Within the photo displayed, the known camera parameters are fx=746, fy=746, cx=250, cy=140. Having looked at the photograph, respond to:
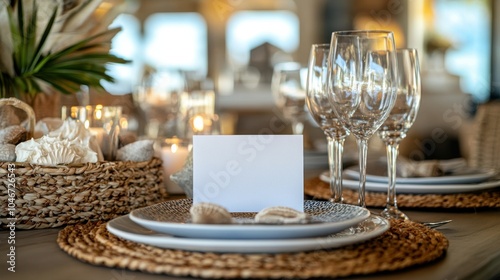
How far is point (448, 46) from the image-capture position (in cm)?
701

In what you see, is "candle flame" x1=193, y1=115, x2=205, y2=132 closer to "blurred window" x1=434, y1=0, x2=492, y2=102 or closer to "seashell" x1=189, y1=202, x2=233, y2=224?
"seashell" x1=189, y1=202, x2=233, y2=224

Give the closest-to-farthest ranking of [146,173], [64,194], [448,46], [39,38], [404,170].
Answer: [64,194]
[146,173]
[39,38]
[404,170]
[448,46]

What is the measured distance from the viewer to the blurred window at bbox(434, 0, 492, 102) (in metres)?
7.04

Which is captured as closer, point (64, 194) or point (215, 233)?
point (215, 233)

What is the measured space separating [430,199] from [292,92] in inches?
Answer: 31.3

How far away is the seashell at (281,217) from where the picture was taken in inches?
29.5

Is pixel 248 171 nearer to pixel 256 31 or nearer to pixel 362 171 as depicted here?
pixel 362 171

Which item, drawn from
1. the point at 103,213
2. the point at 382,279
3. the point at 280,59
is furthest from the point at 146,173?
the point at 280,59

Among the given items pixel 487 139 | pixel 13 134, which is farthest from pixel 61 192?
pixel 487 139

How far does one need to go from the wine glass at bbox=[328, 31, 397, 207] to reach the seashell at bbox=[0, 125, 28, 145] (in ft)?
1.36

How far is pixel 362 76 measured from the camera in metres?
0.91

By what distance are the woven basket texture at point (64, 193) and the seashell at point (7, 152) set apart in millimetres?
32

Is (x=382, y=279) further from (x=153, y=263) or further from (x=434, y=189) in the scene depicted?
(x=434, y=189)

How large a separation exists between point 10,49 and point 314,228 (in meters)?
0.65
